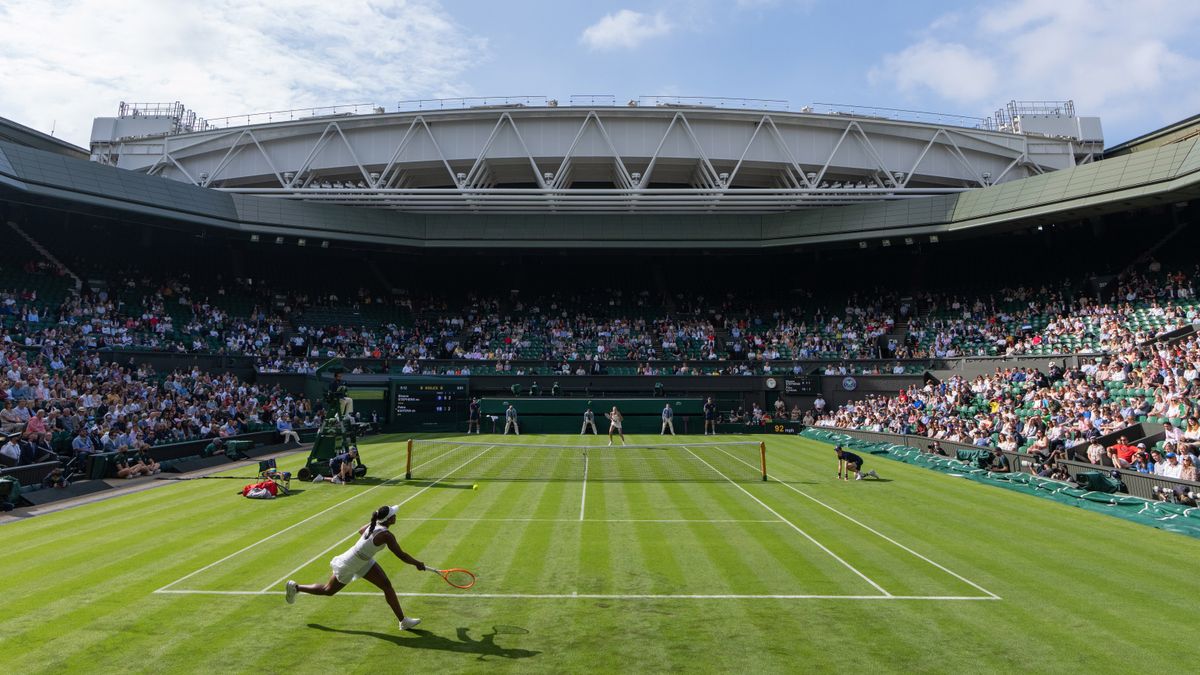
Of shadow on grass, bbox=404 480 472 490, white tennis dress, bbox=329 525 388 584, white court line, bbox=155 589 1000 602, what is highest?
white tennis dress, bbox=329 525 388 584

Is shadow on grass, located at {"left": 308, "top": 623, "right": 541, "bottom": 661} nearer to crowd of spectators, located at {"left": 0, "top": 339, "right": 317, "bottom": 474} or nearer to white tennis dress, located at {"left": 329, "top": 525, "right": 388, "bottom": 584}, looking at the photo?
white tennis dress, located at {"left": 329, "top": 525, "right": 388, "bottom": 584}

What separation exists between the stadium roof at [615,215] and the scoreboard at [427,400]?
1155 centimetres

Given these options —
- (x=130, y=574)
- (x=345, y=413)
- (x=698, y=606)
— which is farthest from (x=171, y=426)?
(x=698, y=606)

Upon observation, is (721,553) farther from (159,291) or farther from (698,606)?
(159,291)

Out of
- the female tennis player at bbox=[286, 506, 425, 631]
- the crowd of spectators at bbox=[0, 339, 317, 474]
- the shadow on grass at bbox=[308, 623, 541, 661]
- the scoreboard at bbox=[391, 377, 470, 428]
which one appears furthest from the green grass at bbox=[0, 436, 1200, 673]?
the scoreboard at bbox=[391, 377, 470, 428]

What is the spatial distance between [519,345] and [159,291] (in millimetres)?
24111

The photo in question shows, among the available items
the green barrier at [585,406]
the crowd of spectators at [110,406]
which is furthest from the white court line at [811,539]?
the crowd of spectators at [110,406]

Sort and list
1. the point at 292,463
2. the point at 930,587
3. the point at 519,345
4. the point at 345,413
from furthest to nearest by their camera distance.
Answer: the point at 519,345
the point at 292,463
the point at 345,413
the point at 930,587

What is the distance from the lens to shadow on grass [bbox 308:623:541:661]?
7.66 m

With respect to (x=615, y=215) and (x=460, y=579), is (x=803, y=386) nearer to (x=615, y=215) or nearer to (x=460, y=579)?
(x=615, y=215)

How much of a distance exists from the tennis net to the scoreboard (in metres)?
8.98

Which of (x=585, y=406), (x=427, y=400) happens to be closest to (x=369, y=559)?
(x=585, y=406)

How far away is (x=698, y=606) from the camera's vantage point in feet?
30.2

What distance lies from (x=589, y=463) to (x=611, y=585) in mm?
14421
